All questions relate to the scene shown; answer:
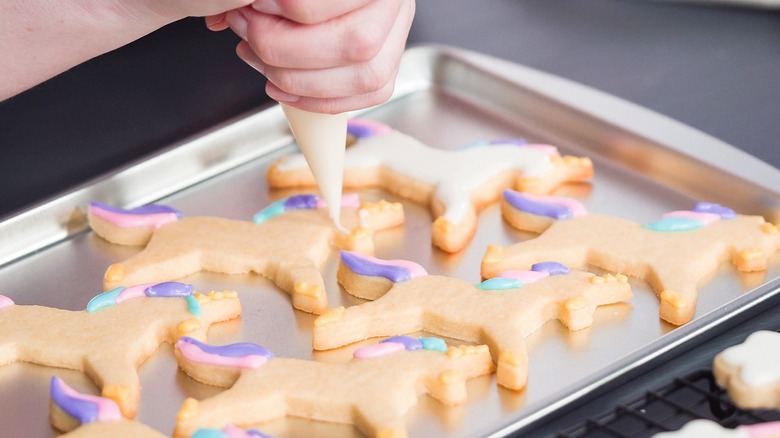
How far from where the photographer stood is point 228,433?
0.94 m

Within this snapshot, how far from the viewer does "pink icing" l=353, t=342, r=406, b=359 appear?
41.1 inches

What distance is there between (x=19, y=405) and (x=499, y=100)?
80 centimetres

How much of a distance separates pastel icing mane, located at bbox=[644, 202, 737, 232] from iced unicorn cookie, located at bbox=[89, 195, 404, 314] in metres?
0.31

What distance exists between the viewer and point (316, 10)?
3.12 feet

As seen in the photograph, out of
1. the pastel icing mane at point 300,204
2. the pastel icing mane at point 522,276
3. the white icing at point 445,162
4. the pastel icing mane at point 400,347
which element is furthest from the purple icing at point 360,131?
the pastel icing mane at point 400,347

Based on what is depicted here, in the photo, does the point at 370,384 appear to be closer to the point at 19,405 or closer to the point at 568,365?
Answer: the point at 568,365

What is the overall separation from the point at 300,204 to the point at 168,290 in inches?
9.2

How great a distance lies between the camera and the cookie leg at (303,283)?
116cm

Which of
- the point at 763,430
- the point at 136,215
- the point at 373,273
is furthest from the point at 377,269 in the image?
the point at 763,430

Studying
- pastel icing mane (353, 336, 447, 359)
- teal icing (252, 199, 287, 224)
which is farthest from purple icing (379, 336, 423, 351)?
teal icing (252, 199, 287, 224)

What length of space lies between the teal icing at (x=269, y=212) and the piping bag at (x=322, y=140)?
4.7 inches

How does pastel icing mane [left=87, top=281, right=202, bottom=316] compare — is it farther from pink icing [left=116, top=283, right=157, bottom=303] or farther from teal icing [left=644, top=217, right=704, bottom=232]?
teal icing [left=644, top=217, right=704, bottom=232]

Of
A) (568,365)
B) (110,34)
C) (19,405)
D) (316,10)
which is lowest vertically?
(19,405)

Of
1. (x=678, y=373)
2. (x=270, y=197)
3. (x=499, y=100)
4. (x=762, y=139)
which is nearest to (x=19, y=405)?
(x=270, y=197)
